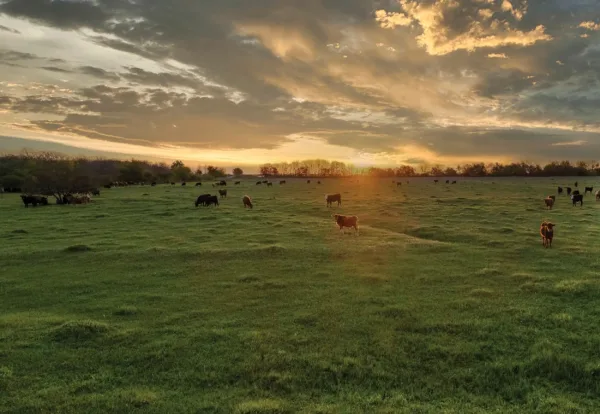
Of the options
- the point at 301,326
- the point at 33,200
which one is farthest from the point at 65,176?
the point at 301,326

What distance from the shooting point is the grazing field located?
786 centimetres

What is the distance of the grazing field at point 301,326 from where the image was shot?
25.8ft

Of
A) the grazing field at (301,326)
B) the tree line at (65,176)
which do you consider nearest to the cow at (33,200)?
the tree line at (65,176)

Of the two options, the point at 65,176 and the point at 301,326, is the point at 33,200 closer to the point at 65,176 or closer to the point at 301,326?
the point at 65,176

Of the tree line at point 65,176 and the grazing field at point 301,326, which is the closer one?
the grazing field at point 301,326

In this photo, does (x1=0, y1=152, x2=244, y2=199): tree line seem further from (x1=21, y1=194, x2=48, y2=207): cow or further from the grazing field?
the grazing field

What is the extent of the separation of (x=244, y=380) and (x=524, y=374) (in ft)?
20.7

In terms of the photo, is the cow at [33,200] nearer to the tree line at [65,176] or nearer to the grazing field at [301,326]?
the tree line at [65,176]

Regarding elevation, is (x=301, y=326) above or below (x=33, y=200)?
below

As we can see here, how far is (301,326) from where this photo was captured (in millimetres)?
10930

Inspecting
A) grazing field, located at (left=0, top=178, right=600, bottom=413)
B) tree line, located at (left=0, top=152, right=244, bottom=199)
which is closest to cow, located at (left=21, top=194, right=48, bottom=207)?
tree line, located at (left=0, top=152, right=244, bottom=199)

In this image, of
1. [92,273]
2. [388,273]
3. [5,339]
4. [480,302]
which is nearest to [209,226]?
[92,273]

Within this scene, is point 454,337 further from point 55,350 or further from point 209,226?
point 209,226

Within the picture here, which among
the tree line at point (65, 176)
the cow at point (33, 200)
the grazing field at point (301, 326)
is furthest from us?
the tree line at point (65, 176)
